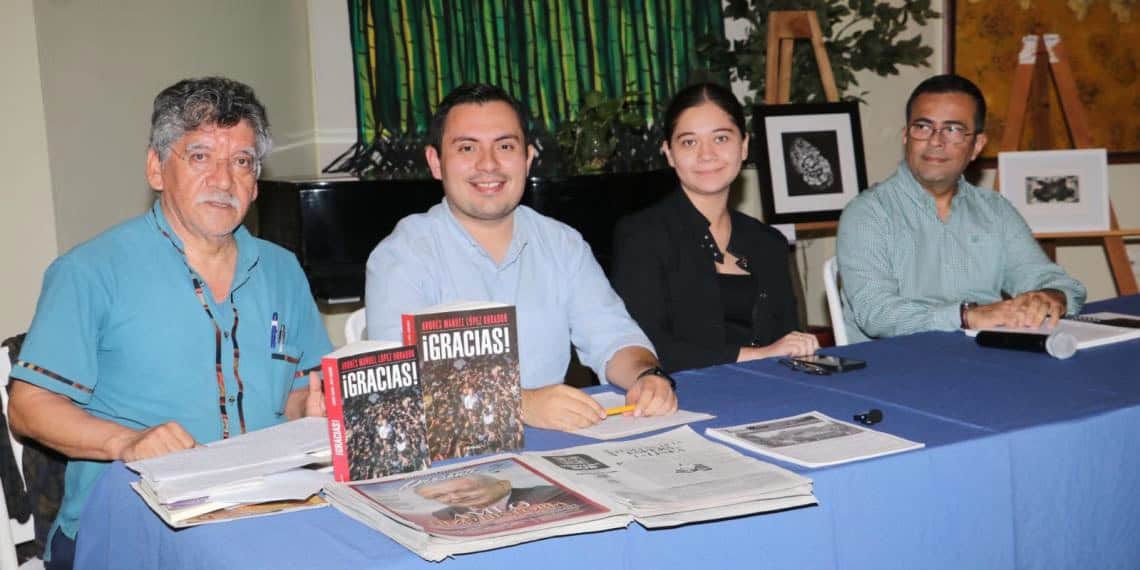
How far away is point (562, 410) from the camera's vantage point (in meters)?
1.78

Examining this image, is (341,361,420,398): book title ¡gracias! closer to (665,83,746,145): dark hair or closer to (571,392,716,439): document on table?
(571,392,716,439): document on table

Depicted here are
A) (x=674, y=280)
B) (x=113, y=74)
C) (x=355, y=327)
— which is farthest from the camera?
(x=113, y=74)

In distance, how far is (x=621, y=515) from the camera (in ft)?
4.40

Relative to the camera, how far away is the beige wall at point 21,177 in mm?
3070

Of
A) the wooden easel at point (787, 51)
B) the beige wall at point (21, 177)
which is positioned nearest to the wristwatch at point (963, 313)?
the wooden easel at point (787, 51)

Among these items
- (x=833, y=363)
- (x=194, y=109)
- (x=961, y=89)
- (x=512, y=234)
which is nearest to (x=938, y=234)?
(x=961, y=89)

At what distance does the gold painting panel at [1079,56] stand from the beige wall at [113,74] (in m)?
3.62

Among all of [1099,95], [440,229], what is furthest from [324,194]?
[1099,95]

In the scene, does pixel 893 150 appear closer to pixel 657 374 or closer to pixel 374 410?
pixel 657 374

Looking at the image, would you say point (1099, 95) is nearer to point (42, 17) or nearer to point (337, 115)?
point (337, 115)

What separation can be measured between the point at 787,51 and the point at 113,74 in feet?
9.44

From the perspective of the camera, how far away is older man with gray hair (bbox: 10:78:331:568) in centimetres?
184

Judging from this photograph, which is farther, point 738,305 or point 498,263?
point 738,305

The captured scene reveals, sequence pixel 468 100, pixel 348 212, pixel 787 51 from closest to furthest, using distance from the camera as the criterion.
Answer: pixel 468 100
pixel 348 212
pixel 787 51
